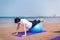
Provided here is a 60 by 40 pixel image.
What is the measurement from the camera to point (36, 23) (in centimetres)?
991

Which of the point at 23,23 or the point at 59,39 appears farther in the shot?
the point at 23,23

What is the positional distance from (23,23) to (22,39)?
1224mm

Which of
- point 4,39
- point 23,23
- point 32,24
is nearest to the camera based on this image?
point 4,39

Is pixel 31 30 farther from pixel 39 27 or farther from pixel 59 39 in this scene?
pixel 59 39

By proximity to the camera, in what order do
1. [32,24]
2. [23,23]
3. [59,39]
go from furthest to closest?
[32,24]
[23,23]
[59,39]

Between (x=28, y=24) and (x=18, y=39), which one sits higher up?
(x=28, y=24)

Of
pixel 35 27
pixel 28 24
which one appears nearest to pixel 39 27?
pixel 35 27

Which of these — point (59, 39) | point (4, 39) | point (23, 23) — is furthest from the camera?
point (23, 23)

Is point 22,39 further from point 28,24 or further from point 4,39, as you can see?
point 28,24

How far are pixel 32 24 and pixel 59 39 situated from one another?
8.98ft

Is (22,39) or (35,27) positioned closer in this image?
(22,39)

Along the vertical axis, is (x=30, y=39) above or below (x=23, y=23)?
below

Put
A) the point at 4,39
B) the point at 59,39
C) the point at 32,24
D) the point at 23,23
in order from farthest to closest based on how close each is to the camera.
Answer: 1. the point at 32,24
2. the point at 23,23
3. the point at 4,39
4. the point at 59,39

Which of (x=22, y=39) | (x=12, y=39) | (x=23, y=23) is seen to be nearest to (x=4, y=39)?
(x=12, y=39)
